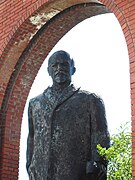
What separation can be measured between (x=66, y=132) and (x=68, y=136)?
0.06 meters

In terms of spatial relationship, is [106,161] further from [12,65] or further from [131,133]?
[12,65]

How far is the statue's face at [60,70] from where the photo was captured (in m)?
5.75

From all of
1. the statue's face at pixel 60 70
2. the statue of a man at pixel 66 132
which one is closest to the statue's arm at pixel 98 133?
the statue of a man at pixel 66 132

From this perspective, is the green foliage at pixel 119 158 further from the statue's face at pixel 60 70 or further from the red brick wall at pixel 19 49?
the red brick wall at pixel 19 49

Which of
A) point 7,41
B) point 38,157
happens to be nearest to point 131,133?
point 38,157

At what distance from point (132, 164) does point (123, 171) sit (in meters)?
0.21

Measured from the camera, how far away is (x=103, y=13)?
6824 millimetres

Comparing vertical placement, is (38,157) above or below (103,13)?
below

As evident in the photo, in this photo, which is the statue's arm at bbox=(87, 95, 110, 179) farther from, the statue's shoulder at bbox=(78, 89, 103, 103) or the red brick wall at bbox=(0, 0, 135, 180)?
the red brick wall at bbox=(0, 0, 135, 180)

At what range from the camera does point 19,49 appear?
23.4 feet

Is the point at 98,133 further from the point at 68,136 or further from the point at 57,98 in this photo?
the point at 57,98

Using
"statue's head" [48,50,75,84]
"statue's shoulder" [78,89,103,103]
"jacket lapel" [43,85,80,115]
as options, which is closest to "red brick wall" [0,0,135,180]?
"statue's head" [48,50,75,84]

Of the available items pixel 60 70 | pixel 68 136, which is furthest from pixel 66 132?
pixel 60 70

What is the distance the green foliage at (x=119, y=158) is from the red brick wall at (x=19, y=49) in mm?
2270
